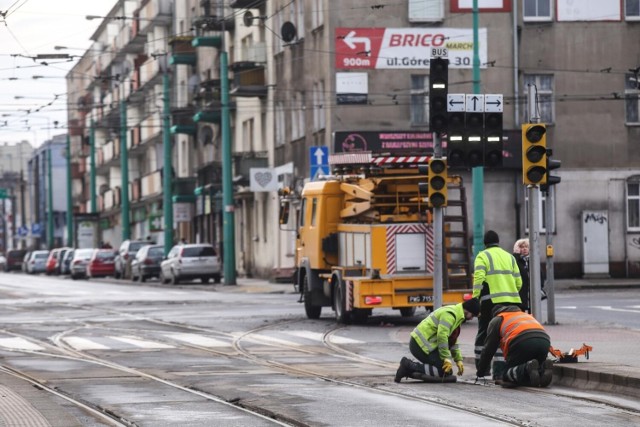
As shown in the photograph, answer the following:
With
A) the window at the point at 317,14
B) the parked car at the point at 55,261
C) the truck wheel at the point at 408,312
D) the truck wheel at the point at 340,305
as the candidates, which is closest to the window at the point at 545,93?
the window at the point at 317,14

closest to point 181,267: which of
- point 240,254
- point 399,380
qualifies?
point 240,254

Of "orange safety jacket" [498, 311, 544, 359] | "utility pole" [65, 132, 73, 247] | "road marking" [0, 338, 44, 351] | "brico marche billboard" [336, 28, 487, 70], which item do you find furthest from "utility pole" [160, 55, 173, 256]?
"orange safety jacket" [498, 311, 544, 359]

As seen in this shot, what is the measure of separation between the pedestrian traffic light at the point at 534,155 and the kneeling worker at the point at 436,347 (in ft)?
11.7

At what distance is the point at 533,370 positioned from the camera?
16.5m

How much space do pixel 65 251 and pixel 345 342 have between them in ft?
216

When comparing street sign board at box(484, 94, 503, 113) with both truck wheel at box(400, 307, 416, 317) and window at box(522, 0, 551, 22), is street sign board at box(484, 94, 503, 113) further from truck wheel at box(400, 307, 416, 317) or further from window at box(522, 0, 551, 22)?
window at box(522, 0, 551, 22)

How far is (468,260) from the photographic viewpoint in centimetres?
2836

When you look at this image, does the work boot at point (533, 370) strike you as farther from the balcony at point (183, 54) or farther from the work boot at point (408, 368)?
the balcony at point (183, 54)

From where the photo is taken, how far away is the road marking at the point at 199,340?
24.7 meters

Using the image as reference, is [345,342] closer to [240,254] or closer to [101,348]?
[101,348]

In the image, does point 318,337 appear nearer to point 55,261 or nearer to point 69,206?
point 55,261

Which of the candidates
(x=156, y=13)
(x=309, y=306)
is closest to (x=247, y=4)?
(x=156, y=13)

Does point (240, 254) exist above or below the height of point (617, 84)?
below

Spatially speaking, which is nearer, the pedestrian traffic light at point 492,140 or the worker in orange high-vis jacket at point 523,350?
the worker in orange high-vis jacket at point 523,350
